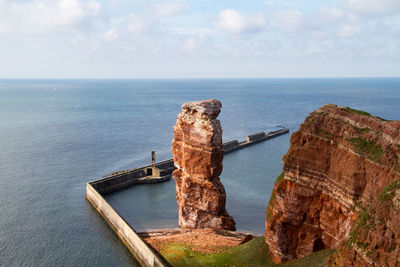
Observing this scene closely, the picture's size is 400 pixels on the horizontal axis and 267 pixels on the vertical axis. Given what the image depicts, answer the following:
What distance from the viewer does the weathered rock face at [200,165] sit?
43.9 metres

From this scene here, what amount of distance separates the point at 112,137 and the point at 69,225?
64931mm

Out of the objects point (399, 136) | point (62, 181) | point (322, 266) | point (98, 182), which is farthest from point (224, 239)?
point (62, 181)

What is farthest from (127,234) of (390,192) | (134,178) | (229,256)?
(390,192)

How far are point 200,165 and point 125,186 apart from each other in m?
28.5

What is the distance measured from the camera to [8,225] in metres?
50.1

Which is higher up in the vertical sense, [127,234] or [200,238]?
[200,238]

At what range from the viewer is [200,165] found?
45.4m

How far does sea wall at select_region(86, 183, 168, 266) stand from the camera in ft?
124

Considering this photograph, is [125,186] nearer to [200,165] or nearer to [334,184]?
[200,165]

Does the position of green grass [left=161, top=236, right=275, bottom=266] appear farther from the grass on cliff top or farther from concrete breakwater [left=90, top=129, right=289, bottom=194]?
concrete breakwater [left=90, top=129, right=289, bottom=194]

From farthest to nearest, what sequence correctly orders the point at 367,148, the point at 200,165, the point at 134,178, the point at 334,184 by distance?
the point at 134,178 → the point at 200,165 → the point at 334,184 → the point at 367,148

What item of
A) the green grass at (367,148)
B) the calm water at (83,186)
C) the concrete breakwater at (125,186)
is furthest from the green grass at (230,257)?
the green grass at (367,148)

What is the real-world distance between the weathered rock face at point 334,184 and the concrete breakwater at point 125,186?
47.5ft

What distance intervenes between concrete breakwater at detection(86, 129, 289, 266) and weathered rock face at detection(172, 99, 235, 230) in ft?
30.0
